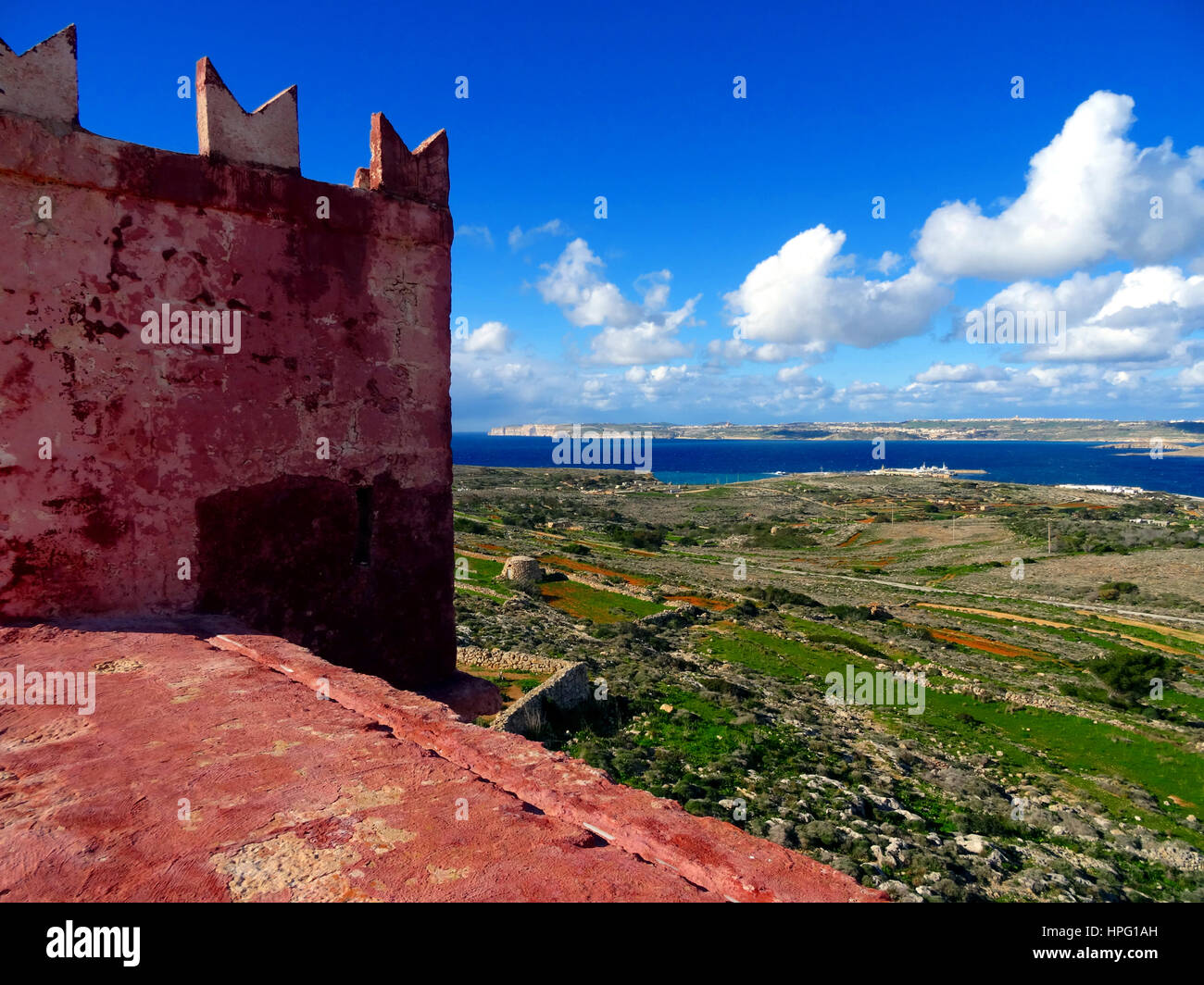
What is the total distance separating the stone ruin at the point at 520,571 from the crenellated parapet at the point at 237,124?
25852 mm

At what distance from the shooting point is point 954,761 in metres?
18.4

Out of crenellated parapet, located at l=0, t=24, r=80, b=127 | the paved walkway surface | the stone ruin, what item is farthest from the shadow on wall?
the stone ruin

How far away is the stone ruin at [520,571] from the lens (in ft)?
105

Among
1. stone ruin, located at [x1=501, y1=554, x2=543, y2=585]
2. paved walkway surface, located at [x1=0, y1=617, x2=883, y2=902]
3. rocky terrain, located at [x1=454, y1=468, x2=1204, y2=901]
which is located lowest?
rocky terrain, located at [x1=454, y1=468, x2=1204, y2=901]

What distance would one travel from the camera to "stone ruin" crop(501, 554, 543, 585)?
105 feet

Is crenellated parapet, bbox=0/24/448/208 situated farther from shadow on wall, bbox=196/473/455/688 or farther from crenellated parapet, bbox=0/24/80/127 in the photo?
shadow on wall, bbox=196/473/455/688

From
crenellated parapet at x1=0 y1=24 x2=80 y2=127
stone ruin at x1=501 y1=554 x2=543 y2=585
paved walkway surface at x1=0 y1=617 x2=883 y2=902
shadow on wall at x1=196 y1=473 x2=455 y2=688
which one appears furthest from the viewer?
stone ruin at x1=501 y1=554 x2=543 y2=585

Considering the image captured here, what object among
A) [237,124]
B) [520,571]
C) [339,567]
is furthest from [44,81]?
[520,571]

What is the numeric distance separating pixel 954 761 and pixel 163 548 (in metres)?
18.7

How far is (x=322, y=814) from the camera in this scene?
2.72 m

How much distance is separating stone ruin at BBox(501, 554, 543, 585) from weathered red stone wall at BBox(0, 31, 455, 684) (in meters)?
24.9
